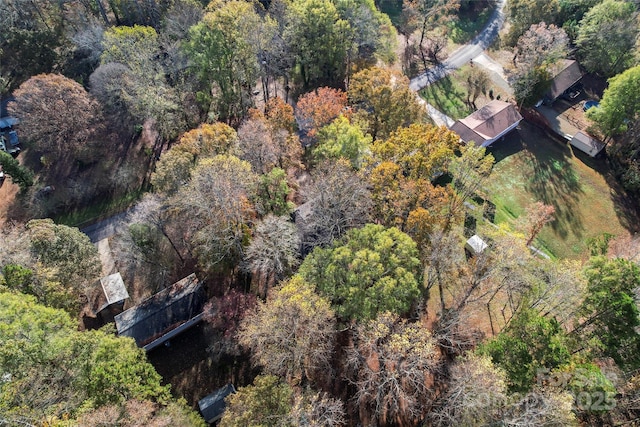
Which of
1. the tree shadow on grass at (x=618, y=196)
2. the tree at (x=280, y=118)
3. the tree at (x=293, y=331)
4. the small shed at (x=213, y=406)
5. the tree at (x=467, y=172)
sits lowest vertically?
the small shed at (x=213, y=406)

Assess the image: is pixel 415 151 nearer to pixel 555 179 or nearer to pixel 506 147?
pixel 506 147

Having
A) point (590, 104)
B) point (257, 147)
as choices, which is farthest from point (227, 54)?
point (590, 104)

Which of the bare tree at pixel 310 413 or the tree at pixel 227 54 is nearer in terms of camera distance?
the bare tree at pixel 310 413

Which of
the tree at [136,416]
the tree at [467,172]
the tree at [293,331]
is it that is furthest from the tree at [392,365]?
the tree at [467,172]

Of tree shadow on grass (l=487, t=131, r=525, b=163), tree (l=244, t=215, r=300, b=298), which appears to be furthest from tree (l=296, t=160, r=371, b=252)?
tree shadow on grass (l=487, t=131, r=525, b=163)

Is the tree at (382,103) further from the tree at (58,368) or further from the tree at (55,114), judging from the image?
the tree at (58,368)

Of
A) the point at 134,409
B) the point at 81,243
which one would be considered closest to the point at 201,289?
the point at 81,243

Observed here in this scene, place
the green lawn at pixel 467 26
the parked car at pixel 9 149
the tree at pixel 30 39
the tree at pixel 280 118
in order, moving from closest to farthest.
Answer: the tree at pixel 280 118 < the parked car at pixel 9 149 < the tree at pixel 30 39 < the green lawn at pixel 467 26

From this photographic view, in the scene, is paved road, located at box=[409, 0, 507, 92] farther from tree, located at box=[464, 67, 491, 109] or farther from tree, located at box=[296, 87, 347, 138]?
tree, located at box=[296, 87, 347, 138]
